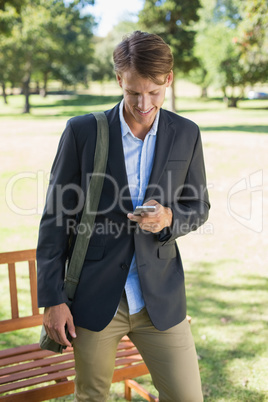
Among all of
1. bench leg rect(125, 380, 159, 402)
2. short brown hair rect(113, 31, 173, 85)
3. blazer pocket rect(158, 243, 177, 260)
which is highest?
short brown hair rect(113, 31, 173, 85)

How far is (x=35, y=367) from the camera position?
3191 millimetres

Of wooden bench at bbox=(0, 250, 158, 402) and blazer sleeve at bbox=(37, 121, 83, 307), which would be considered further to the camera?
wooden bench at bbox=(0, 250, 158, 402)

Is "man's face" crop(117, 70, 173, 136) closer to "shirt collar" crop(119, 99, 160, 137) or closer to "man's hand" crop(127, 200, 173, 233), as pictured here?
"shirt collar" crop(119, 99, 160, 137)

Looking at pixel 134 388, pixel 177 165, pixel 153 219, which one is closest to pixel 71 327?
pixel 153 219

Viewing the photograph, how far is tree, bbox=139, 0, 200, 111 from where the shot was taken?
89.8 feet

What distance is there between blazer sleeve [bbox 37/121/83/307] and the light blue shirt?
0.82 feet

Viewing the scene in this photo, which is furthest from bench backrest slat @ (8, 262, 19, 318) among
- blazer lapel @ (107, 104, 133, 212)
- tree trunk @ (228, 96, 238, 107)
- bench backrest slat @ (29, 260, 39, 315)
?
tree trunk @ (228, 96, 238, 107)

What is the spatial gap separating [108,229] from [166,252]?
313 mm

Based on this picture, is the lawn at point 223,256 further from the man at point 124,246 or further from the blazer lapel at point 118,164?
the blazer lapel at point 118,164

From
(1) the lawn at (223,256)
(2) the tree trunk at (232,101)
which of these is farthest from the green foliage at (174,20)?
(2) the tree trunk at (232,101)

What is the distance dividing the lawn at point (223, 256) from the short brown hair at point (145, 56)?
2.86 metres

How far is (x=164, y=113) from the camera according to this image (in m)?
2.30

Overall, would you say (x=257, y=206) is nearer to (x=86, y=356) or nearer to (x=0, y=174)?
(x=0, y=174)

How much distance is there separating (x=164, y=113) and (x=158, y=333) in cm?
104
